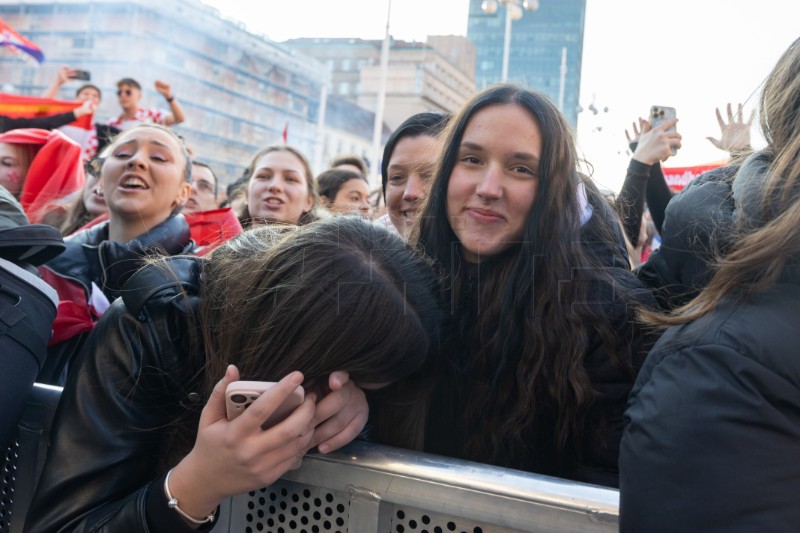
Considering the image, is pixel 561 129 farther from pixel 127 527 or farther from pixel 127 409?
pixel 127 527

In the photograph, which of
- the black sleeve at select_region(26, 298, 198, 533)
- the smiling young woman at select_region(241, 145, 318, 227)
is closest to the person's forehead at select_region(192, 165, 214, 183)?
the smiling young woman at select_region(241, 145, 318, 227)

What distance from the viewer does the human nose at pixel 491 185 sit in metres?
2.08

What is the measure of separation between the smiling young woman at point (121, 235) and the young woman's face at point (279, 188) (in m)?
0.80

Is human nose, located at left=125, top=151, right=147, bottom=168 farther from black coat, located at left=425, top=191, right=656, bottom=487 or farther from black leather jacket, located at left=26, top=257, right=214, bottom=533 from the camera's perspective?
black coat, located at left=425, top=191, right=656, bottom=487

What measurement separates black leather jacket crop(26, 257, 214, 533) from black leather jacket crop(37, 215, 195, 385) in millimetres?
816

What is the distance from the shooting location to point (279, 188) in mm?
4512

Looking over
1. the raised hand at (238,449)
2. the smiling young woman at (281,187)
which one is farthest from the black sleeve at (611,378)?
the smiling young woman at (281,187)

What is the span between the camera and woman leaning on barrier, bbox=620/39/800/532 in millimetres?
1056

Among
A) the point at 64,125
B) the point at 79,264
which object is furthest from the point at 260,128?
the point at 79,264

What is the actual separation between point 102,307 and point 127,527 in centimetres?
137

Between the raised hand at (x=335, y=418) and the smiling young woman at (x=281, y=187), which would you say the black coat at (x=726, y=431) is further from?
the smiling young woman at (x=281, y=187)

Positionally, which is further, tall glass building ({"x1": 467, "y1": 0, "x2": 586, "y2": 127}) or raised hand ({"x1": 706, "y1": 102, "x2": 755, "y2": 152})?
tall glass building ({"x1": 467, "y1": 0, "x2": 586, "y2": 127})

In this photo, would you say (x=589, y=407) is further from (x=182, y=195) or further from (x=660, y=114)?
(x=182, y=195)

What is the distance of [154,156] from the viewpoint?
138 inches
